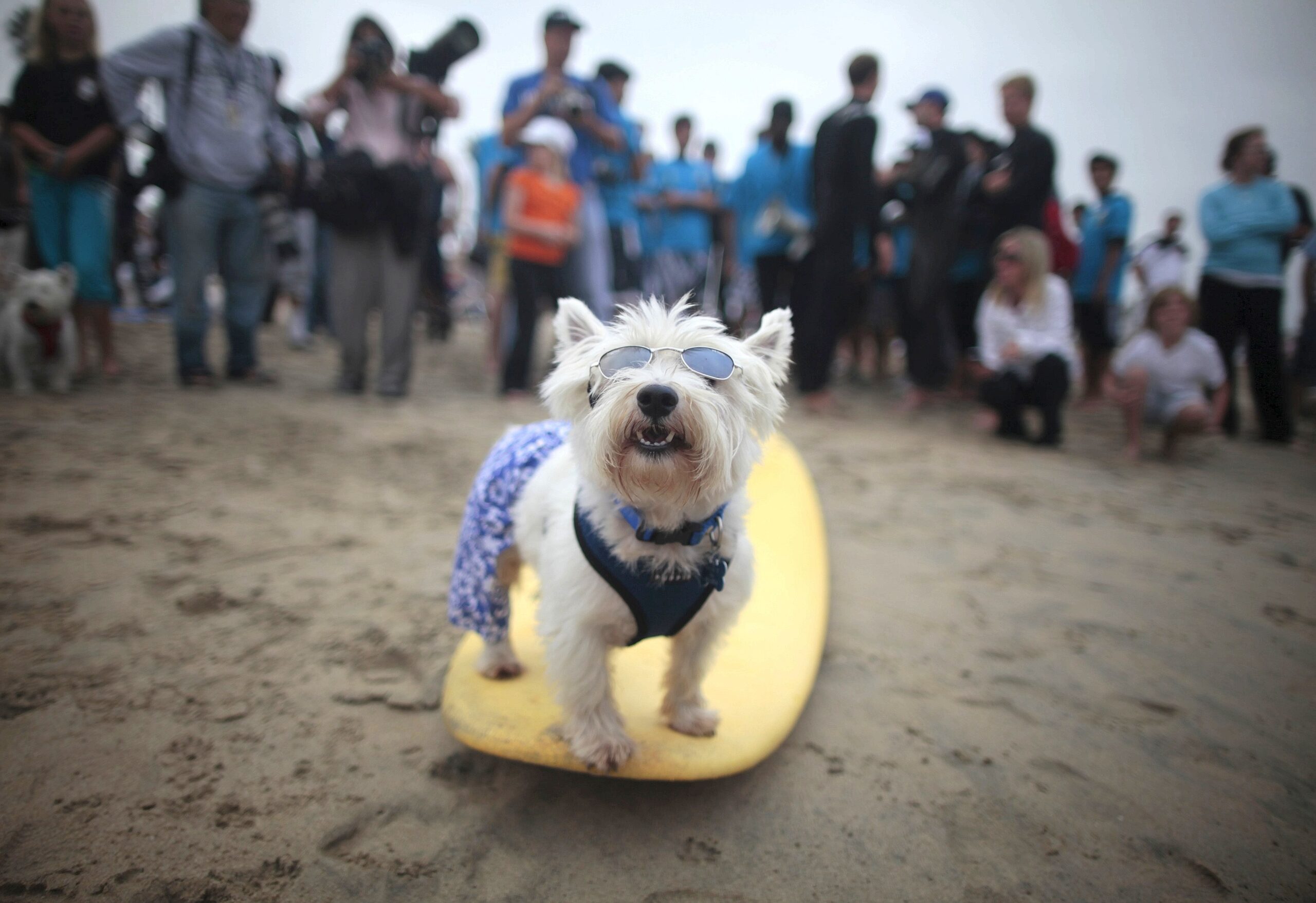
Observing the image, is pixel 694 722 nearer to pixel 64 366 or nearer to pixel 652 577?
pixel 652 577

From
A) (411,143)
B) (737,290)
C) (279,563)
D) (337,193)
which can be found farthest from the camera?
(737,290)

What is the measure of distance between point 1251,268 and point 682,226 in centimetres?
552

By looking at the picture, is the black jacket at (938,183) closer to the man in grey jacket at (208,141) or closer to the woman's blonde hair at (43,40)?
the man in grey jacket at (208,141)

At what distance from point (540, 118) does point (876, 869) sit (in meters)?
5.92

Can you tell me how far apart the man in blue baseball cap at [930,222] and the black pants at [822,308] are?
34.7 inches

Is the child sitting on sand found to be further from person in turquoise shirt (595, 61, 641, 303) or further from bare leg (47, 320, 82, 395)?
bare leg (47, 320, 82, 395)

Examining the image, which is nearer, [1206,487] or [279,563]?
[279,563]

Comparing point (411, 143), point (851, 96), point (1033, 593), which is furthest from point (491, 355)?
point (1033, 593)

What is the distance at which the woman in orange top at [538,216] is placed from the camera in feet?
18.0

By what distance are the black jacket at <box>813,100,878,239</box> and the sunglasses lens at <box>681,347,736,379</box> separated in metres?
4.77

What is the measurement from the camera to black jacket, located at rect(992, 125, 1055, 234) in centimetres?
551

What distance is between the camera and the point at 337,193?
4.94 meters

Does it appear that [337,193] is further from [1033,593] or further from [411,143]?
[1033,593]

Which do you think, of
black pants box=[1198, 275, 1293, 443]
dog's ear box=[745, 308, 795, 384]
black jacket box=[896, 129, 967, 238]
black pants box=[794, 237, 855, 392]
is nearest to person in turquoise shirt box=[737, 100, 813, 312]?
black pants box=[794, 237, 855, 392]
